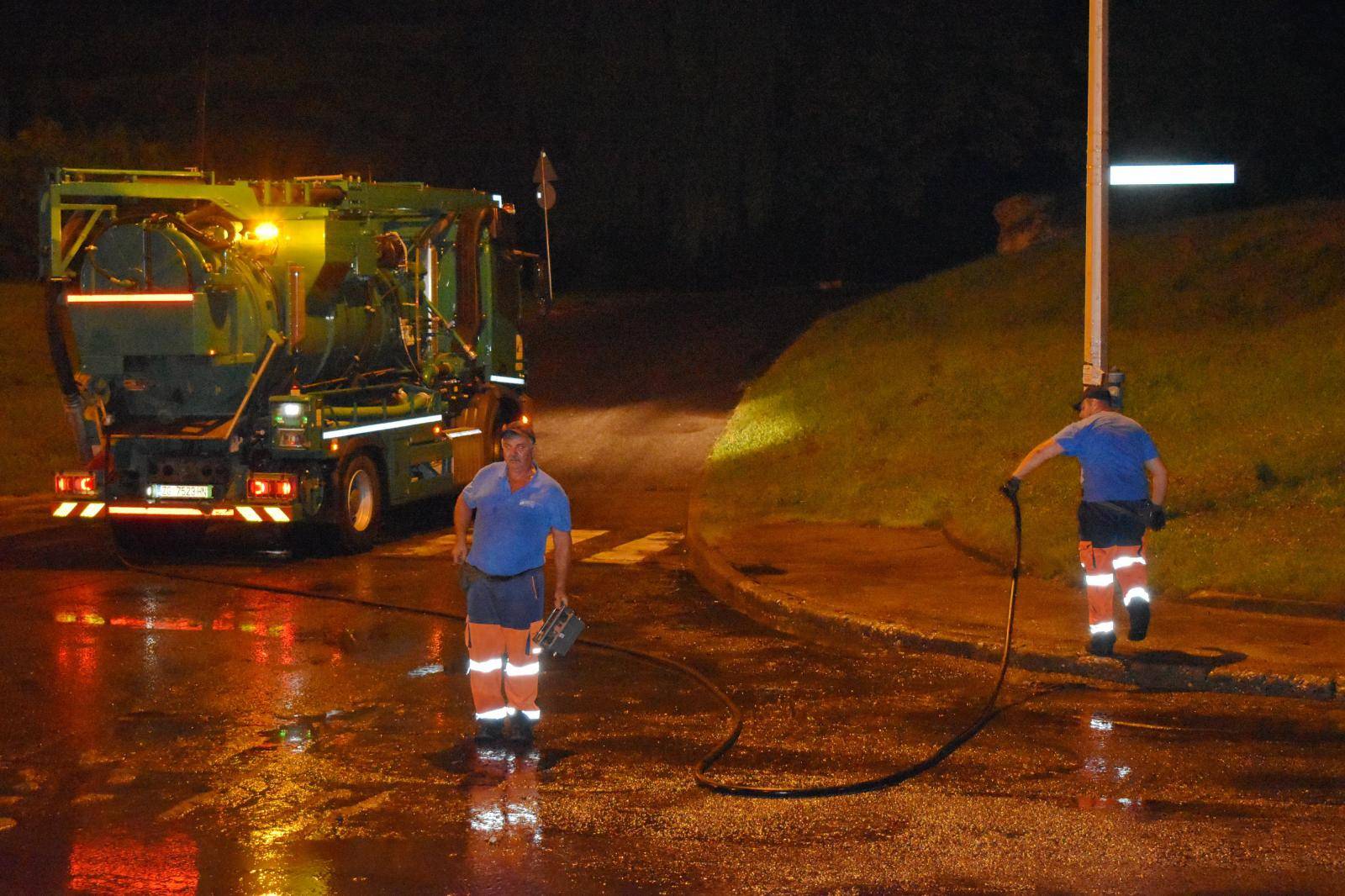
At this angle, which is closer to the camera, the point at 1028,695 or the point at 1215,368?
the point at 1028,695

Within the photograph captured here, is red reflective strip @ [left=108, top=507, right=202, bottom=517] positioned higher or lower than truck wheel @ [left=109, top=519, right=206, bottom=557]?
higher

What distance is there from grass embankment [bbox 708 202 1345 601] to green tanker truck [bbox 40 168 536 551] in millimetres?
4110

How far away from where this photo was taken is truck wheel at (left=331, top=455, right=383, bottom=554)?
14812mm

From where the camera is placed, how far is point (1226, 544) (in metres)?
12.3

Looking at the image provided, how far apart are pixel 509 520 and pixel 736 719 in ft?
5.31

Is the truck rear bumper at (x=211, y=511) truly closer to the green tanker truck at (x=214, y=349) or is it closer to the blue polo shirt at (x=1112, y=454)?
the green tanker truck at (x=214, y=349)

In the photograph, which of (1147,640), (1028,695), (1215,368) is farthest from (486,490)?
(1215,368)

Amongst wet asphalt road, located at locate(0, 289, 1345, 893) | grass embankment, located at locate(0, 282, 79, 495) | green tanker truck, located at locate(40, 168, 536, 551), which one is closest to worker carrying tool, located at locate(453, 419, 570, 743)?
wet asphalt road, located at locate(0, 289, 1345, 893)

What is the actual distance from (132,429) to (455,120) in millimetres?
35430

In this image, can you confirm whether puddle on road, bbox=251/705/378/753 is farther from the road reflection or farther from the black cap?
the black cap

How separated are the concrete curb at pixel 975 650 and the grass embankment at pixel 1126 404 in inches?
78.4

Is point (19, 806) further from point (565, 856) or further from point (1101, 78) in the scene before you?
point (1101, 78)

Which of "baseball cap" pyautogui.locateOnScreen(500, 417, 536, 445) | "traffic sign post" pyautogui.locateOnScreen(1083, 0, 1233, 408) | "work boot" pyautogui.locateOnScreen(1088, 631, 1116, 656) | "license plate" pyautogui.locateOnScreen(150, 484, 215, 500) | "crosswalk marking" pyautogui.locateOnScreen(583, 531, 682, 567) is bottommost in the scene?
"crosswalk marking" pyautogui.locateOnScreen(583, 531, 682, 567)

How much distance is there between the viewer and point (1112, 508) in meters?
9.81
